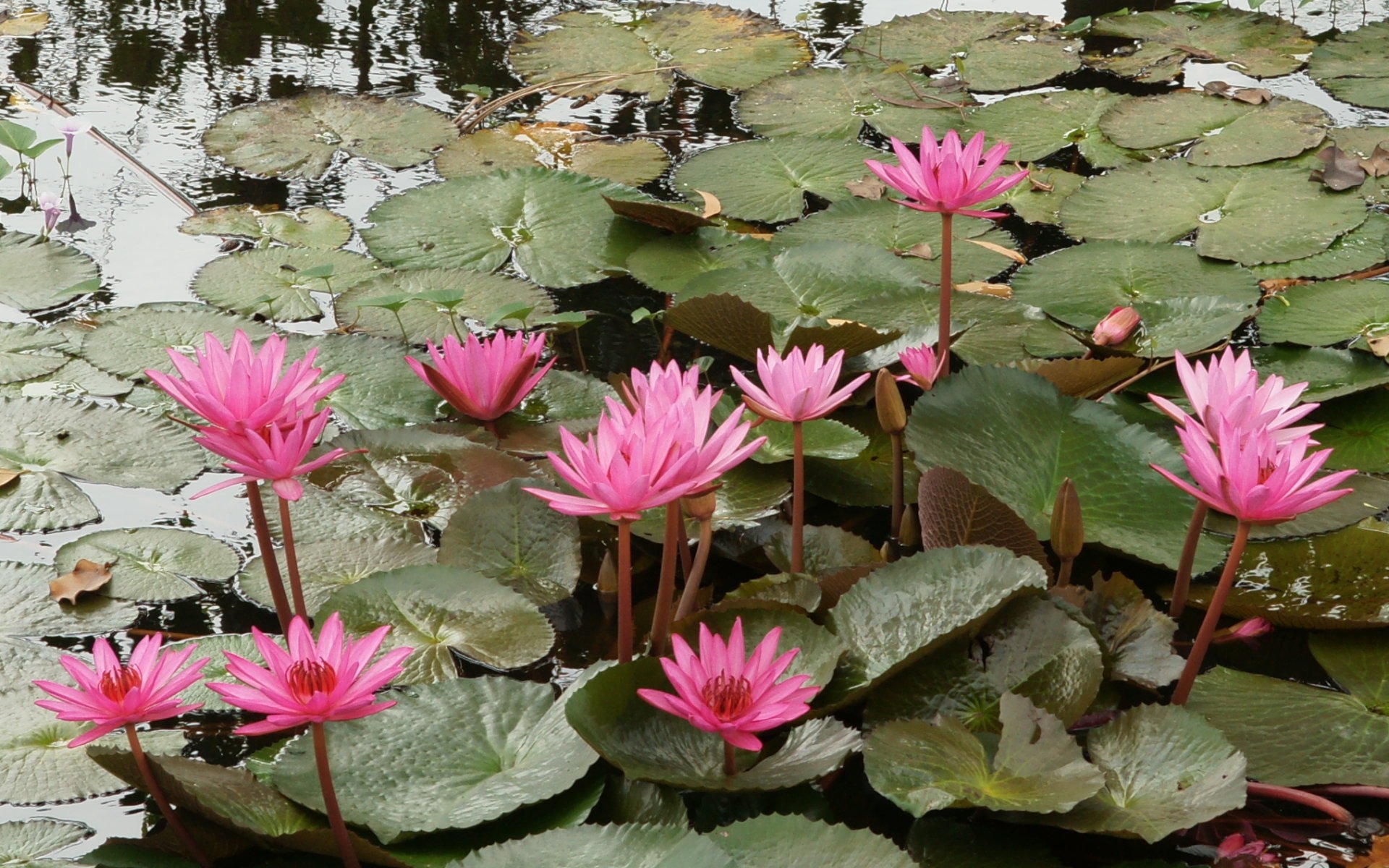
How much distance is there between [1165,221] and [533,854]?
215 centimetres

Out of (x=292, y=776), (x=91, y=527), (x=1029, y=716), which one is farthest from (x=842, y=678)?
(x=91, y=527)

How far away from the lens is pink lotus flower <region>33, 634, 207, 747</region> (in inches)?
45.9

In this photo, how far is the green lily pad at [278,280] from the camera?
2.42 m

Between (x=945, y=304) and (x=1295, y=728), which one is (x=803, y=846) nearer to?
(x=1295, y=728)

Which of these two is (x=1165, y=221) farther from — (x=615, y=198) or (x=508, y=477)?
(x=508, y=477)

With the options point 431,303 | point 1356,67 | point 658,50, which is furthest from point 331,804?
point 1356,67

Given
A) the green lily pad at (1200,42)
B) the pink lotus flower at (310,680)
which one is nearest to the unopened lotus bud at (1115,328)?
the pink lotus flower at (310,680)

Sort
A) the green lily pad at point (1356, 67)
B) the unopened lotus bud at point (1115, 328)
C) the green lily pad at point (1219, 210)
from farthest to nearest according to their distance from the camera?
the green lily pad at point (1356, 67) < the green lily pad at point (1219, 210) < the unopened lotus bud at point (1115, 328)

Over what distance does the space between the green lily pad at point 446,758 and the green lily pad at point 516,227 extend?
4.26 feet

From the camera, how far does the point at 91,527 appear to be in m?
1.88

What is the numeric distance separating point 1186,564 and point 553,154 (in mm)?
2055

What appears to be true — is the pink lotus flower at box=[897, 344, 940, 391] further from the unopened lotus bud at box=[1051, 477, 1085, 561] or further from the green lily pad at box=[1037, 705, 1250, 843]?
the green lily pad at box=[1037, 705, 1250, 843]

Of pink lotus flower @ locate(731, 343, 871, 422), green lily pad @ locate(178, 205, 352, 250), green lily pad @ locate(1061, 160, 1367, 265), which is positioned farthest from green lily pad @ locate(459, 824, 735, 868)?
green lily pad @ locate(1061, 160, 1367, 265)

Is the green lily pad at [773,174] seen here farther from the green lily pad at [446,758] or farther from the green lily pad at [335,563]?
the green lily pad at [446,758]
